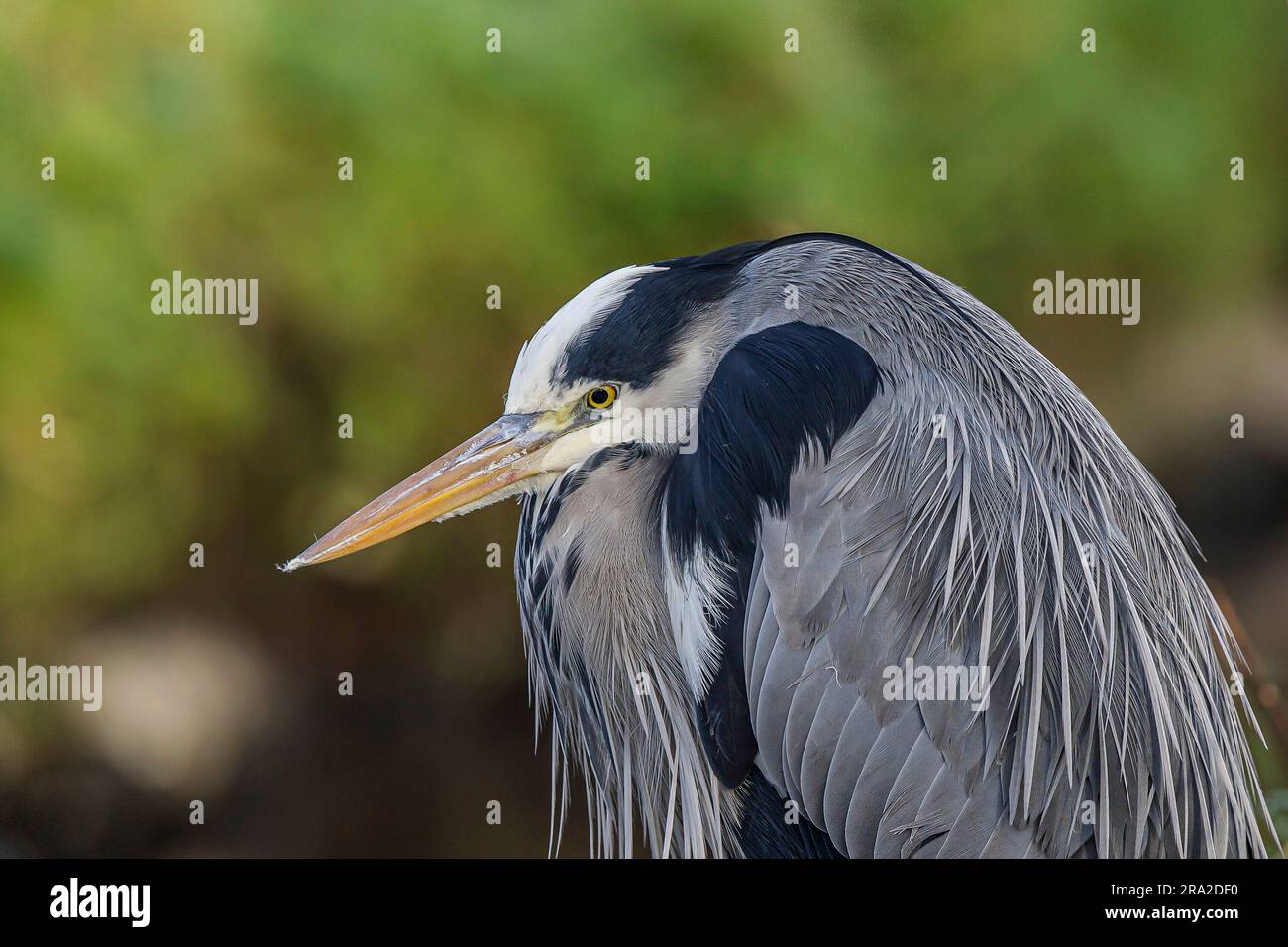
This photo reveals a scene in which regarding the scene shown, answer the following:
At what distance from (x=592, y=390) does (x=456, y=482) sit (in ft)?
0.73

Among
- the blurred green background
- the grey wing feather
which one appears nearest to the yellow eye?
the grey wing feather

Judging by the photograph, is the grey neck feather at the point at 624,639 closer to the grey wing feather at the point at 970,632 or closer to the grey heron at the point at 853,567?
the grey heron at the point at 853,567

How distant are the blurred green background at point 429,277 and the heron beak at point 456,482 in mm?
1003

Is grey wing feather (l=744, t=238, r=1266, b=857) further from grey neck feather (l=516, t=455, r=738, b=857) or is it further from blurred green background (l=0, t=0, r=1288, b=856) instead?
blurred green background (l=0, t=0, r=1288, b=856)

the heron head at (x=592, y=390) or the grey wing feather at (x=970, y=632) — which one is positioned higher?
the heron head at (x=592, y=390)

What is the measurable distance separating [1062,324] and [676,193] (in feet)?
2.98

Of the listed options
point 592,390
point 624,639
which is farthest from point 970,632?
point 592,390

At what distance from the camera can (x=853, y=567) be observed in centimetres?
133

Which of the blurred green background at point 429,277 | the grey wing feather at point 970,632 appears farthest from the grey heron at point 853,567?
the blurred green background at point 429,277

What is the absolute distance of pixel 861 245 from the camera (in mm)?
1462


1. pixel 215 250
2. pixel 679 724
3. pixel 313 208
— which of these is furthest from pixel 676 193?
pixel 679 724

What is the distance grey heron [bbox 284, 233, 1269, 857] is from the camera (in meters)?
1.31

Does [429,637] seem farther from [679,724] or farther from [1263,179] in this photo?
[1263,179]

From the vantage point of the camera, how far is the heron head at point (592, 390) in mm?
1416
